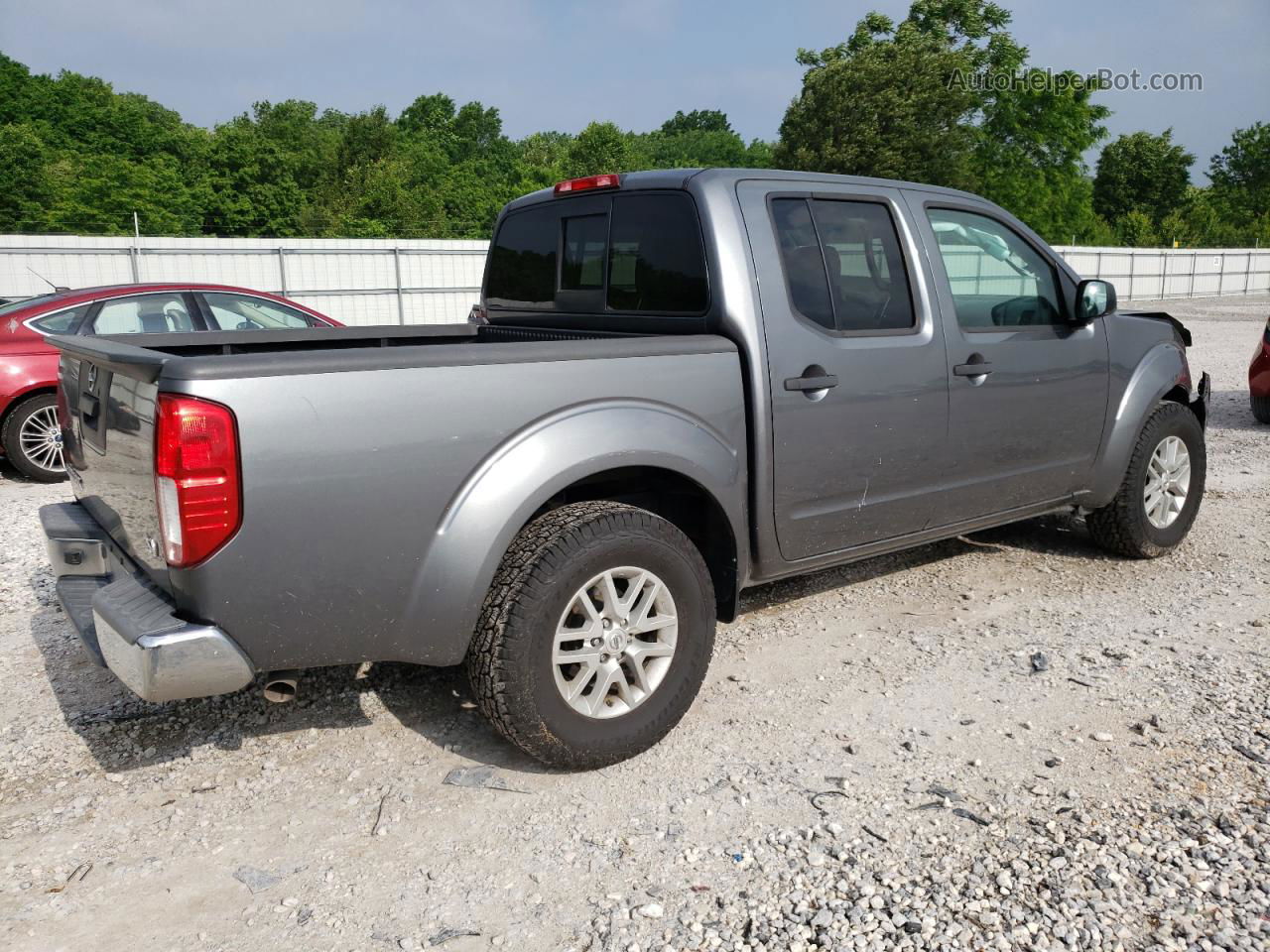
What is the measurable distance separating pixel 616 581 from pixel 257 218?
180 ft

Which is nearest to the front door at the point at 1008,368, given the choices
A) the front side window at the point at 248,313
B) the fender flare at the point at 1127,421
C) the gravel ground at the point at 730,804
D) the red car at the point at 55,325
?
the fender flare at the point at 1127,421

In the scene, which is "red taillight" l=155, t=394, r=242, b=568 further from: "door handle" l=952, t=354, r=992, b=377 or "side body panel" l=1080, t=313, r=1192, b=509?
"side body panel" l=1080, t=313, r=1192, b=509

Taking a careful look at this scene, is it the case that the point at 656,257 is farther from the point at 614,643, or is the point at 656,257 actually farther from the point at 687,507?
the point at 614,643

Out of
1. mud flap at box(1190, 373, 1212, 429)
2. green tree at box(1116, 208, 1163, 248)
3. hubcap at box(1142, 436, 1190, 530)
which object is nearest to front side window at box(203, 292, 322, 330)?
hubcap at box(1142, 436, 1190, 530)

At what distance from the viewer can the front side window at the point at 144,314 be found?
8172 millimetres

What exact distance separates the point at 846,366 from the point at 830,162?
45772mm

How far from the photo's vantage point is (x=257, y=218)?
52.6 m

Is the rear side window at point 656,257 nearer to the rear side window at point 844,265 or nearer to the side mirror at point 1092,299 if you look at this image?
the rear side window at point 844,265

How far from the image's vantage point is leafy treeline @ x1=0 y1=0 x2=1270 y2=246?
4441cm

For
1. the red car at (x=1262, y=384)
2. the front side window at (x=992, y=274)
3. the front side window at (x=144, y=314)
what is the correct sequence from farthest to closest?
the red car at (x=1262, y=384)
the front side window at (x=144, y=314)
the front side window at (x=992, y=274)

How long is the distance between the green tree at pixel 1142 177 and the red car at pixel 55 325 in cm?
6748

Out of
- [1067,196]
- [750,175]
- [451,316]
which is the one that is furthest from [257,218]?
[750,175]

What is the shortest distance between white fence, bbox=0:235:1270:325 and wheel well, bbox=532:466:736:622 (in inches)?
678

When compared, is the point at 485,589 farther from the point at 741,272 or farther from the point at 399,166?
the point at 399,166
